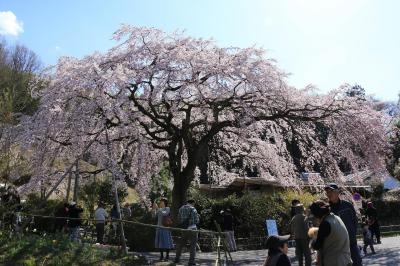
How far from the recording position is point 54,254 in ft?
32.7

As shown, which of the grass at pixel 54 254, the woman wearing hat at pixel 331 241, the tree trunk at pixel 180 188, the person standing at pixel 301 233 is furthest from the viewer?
the tree trunk at pixel 180 188

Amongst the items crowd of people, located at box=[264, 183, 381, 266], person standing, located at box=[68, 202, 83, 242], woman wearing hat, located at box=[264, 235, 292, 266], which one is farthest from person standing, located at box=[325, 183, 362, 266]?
person standing, located at box=[68, 202, 83, 242]

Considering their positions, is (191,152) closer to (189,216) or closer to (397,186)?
(189,216)

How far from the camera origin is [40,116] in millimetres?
14859

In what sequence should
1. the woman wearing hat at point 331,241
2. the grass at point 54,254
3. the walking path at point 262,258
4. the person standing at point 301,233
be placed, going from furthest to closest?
the walking path at point 262,258, the person standing at point 301,233, the grass at point 54,254, the woman wearing hat at point 331,241

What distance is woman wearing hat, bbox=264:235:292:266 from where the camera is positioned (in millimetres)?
5266

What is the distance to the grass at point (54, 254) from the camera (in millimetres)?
9547

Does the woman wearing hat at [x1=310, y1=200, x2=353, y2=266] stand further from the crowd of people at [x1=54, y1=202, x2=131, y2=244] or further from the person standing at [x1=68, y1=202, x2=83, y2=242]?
the person standing at [x1=68, y1=202, x2=83, y2=242]

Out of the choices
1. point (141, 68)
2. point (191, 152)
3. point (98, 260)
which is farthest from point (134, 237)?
point (98, 260)

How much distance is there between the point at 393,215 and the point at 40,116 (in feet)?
89.4

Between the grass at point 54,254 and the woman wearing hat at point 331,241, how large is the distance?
18.2 feet

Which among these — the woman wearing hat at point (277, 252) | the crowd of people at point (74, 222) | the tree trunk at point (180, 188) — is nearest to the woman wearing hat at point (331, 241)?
the woman wearing hat at point (277, 252)

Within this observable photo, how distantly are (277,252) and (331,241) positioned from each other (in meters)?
1.02

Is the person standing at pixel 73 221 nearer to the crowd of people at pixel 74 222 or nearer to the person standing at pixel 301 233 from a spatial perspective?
the crowd of people at pixel 74 222
